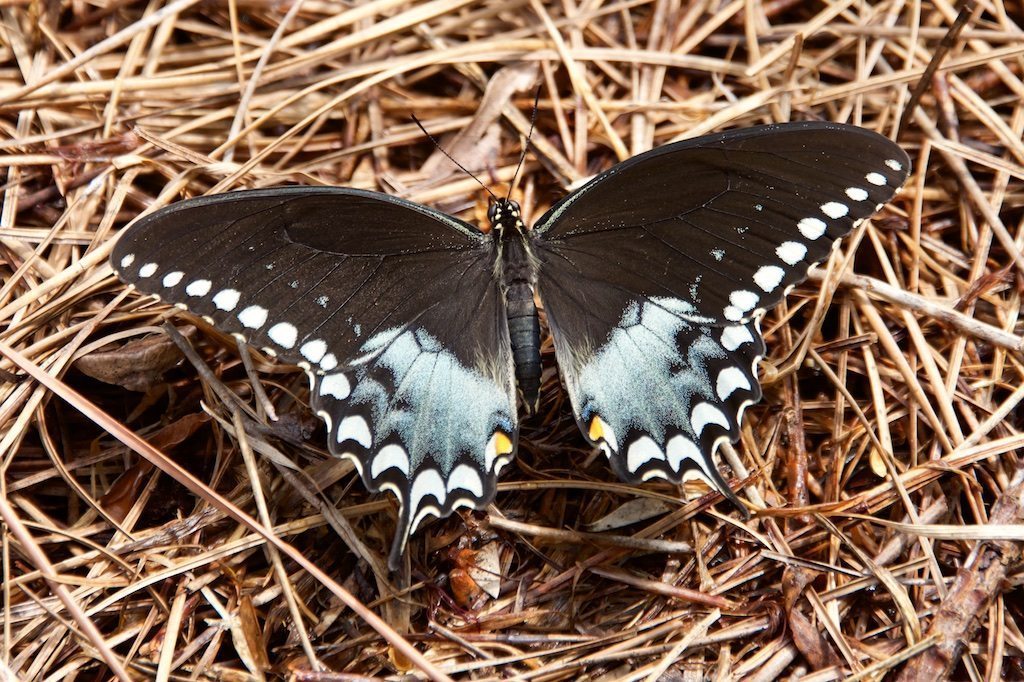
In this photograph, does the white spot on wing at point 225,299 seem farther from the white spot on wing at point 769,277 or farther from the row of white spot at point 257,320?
the white spot on wing at point 769,277

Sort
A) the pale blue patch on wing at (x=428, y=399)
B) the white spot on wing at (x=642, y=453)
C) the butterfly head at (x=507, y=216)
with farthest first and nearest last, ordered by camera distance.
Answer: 1. the butterfly head at (x=507, y=216)
2. the pale blue patch on wing at (x=428, y=399)
3. the white spot on wing at (x=642, y=453)

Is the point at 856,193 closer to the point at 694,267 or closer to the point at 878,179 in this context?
the point at 878,179

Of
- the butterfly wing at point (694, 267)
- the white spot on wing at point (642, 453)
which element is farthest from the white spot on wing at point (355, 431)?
the white spot on wing at point (642, 453)

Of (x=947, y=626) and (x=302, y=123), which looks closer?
(x=947, y=626)

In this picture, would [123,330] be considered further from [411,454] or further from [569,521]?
[569,521]

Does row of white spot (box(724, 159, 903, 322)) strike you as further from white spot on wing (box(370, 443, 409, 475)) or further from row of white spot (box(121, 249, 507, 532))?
white spot on wing (box(370, 443, 409, 475))

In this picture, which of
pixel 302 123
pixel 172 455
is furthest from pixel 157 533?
pixel 302 123

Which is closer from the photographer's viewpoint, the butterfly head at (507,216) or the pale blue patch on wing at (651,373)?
the pale blue patch on wing at (651,373)

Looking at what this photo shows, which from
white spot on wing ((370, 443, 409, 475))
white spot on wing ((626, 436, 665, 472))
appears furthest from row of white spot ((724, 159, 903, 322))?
white spot on wing ((370, 443, 409, 475))
